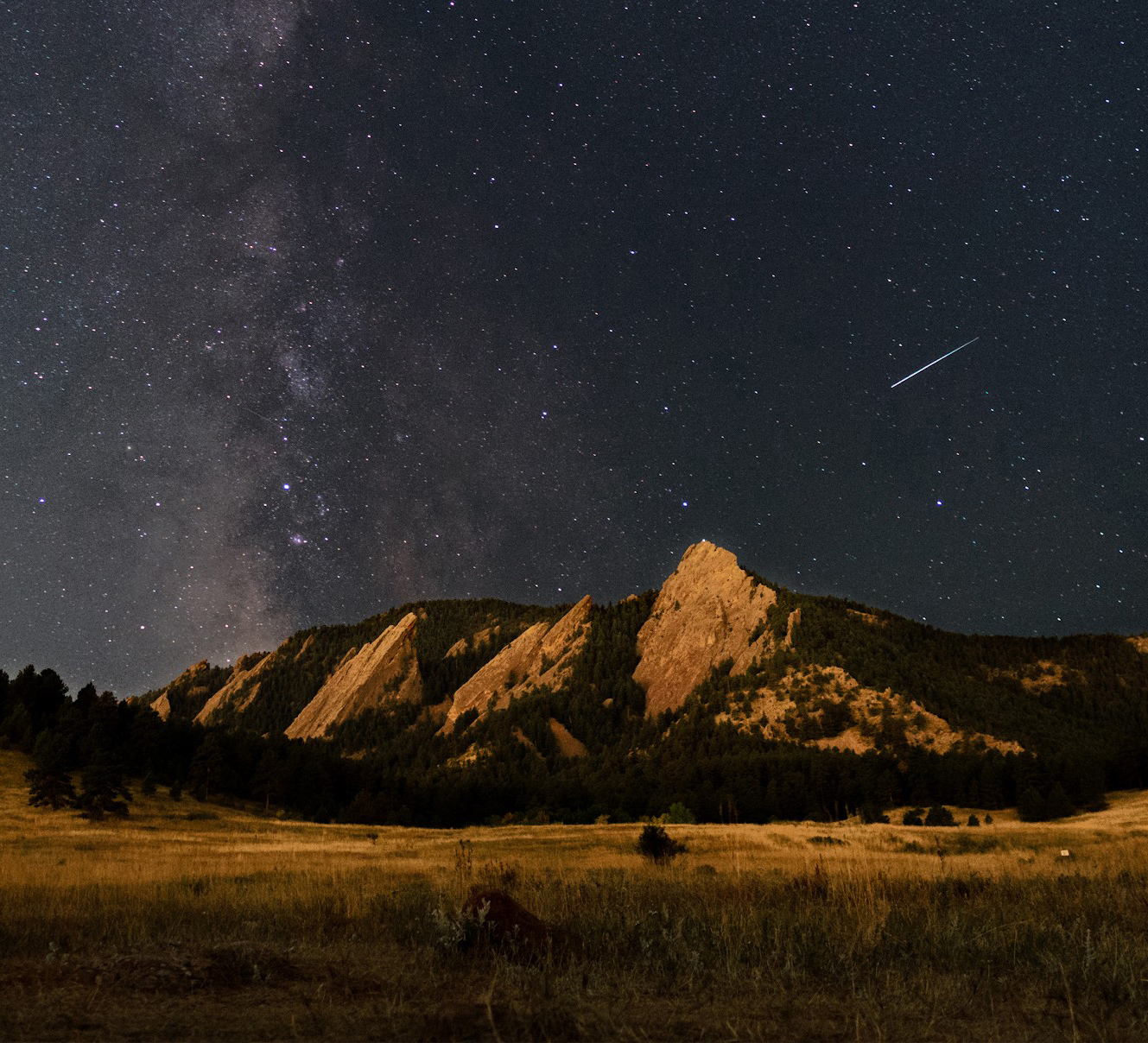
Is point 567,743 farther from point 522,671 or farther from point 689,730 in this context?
point 522,671

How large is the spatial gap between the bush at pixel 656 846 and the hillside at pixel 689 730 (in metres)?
28.7

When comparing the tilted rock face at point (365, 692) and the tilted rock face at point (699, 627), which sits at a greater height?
the tilted rock face at point (699, 627)

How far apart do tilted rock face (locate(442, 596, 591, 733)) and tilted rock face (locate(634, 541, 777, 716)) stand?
18.8 meters

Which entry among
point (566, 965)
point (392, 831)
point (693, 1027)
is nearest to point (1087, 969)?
point (693, 1027)

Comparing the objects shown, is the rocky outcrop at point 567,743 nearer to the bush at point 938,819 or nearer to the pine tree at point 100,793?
the bush at point 938,819

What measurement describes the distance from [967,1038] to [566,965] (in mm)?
4251

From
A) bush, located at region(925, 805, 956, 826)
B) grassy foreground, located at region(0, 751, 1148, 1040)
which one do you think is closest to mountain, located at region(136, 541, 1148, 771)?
bush, located at region(925, 805, 956, 826)

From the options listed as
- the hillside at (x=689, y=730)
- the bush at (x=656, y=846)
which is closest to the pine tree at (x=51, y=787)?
the hillside at (x=689, y=730)

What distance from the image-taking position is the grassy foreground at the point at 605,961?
5.85 metres

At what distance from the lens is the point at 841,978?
7199 mm

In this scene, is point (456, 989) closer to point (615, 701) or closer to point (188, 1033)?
point (188, 1033)

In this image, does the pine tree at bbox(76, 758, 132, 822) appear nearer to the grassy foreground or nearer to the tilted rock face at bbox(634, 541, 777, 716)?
the grassy foreground

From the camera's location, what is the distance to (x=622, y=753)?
136750mm

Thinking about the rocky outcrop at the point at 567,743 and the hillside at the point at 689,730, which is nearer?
the hillside at the point at 689,730
